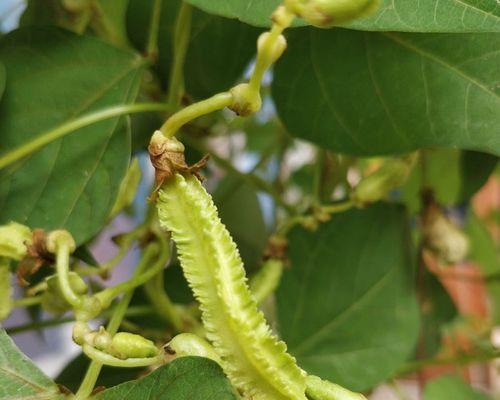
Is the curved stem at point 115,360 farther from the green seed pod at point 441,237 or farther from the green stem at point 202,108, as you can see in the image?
the green seed pod at point 441,237

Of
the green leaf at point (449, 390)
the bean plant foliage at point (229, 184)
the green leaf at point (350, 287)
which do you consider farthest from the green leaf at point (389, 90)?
the green leaf at point (449, 390)

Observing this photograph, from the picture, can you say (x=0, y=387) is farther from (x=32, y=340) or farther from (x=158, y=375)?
(x=32, y=340)

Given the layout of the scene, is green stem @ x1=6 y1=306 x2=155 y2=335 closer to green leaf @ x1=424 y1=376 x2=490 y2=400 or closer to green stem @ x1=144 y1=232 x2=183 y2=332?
green stem @ x1=144 y1=232 x2=183 y2=332

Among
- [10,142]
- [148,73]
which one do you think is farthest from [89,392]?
[148,73]

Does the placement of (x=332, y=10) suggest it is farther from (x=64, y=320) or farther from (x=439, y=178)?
(x=439, y=178)

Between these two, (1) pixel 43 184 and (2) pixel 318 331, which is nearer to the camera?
(1) pixel 43 184
